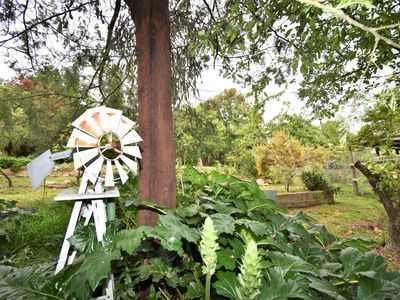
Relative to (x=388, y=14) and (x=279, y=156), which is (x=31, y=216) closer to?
(x=388, y=14)

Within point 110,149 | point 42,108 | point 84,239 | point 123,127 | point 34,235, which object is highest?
point 42,108

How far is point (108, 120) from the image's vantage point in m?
1.47

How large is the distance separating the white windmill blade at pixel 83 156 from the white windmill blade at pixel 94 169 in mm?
40

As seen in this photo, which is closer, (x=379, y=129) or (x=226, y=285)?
(x=226, y=285)

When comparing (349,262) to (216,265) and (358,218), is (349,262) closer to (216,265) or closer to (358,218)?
(216,265)

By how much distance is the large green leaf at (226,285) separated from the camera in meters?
1.05

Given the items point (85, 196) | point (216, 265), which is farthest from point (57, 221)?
point (216, 265)

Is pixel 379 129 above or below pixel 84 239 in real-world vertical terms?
above

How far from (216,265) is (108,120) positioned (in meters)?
0.98

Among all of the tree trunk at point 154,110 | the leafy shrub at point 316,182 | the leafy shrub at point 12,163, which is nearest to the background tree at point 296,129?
the leafy shrub at point 316,182

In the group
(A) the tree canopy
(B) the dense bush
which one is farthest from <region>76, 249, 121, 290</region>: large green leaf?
(A) the tree canopy

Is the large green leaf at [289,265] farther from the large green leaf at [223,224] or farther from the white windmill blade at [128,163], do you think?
the white windmill blade at [128,163]

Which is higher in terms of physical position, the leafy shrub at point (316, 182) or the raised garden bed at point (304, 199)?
the leafy shrub at point (316, 182)

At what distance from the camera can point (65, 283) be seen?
4.05ft
